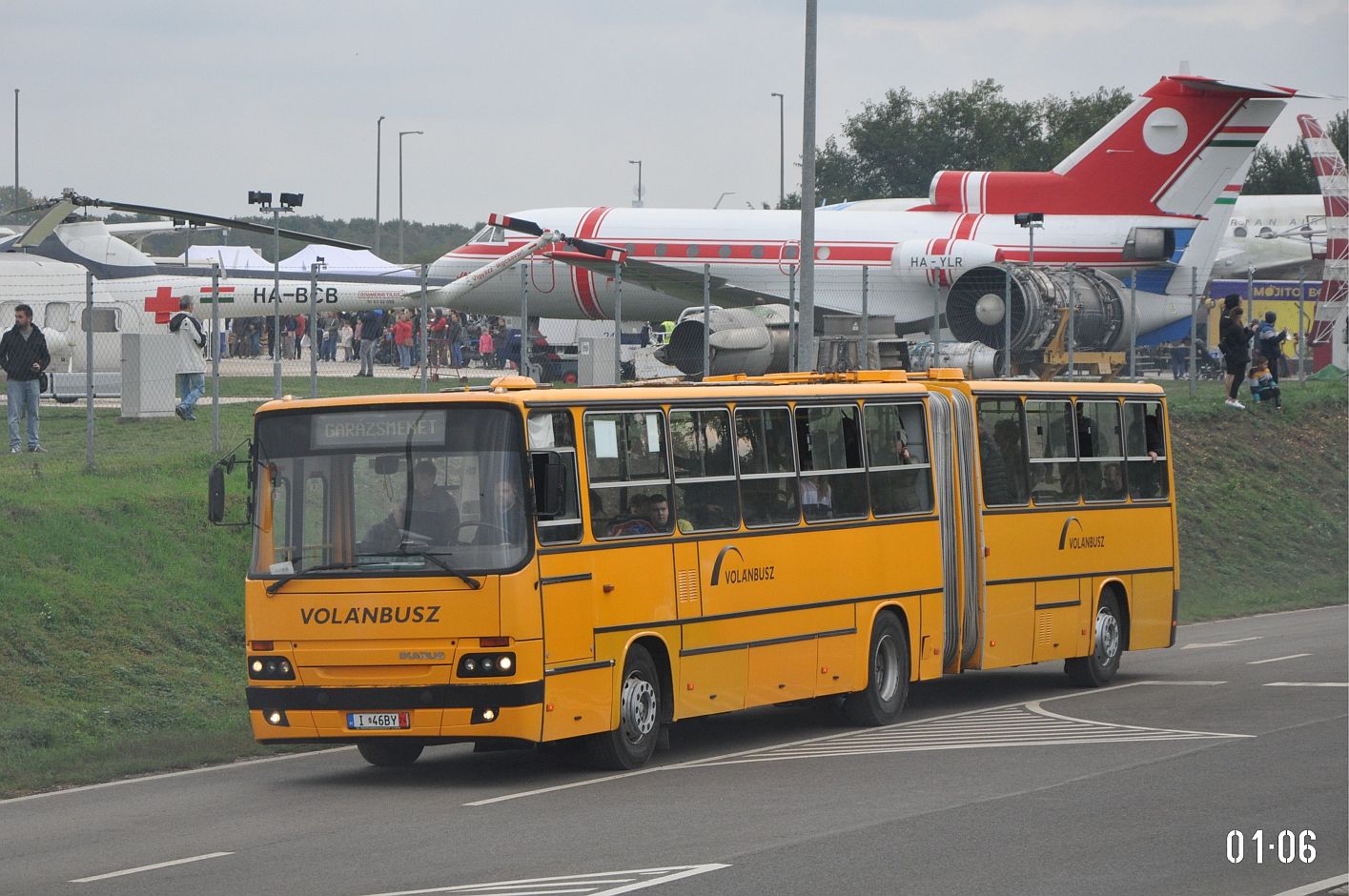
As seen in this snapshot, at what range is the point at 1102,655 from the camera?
804 inches

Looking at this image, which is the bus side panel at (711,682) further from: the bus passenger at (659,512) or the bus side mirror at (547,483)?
the bus side mirror at (547,483)

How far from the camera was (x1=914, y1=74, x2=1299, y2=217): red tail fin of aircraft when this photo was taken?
41.6 meters

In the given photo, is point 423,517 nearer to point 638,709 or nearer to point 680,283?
point 638,709

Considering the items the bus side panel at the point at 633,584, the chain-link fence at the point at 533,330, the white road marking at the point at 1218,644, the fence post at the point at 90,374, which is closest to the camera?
the bus side panel at the point at 633,584

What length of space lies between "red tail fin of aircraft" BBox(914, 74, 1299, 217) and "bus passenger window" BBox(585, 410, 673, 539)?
28.6m

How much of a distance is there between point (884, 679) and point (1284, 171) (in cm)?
8924

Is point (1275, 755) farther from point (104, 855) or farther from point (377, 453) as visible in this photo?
point (104, 855)

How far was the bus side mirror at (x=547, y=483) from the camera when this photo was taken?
13453 mm

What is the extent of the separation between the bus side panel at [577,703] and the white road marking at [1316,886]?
5.26 meters

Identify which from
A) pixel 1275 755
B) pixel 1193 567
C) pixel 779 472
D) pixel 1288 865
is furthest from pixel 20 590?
pixel 1193 567

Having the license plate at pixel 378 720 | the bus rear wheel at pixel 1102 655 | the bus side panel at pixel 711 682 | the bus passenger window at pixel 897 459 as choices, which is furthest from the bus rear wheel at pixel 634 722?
the bus rear wheel at pixel 1102 655

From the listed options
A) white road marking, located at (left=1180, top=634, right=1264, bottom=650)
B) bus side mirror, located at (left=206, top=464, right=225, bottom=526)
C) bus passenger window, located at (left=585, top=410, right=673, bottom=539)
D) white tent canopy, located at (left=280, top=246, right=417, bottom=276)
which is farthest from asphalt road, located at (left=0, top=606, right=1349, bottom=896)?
white tent canopy, located at (left=280, top=246, right=417, bottom=276)

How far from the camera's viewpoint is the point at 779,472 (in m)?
16.2

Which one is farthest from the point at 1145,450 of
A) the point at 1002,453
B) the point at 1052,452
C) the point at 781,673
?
the point at 781,673
